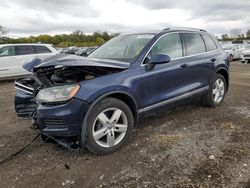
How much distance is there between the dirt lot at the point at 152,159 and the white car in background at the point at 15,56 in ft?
20.8

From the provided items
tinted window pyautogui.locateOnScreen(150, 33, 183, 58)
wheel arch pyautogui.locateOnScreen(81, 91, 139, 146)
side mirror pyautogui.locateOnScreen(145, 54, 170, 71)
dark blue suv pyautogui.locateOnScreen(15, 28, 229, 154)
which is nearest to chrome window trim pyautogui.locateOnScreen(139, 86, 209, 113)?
dark blue suv pyautogui.locateOnScreen(15, 28, 229, 154)

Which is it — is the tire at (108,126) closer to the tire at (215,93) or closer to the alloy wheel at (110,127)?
the alloy wheel at (110,127)

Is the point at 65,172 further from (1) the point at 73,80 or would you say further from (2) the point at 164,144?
(2) the point at 164,144

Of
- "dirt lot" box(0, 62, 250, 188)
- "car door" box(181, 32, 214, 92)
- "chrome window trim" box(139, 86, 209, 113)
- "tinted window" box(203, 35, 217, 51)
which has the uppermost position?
"tinted window" box(203, 35, 217, 51)

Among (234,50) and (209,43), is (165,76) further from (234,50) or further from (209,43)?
(234,50)

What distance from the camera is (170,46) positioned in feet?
15.5

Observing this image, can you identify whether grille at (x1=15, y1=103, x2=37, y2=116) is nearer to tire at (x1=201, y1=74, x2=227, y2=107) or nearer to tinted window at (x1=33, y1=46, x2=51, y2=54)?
tire at (x1=201, y1=74, x2=227, y2=107)

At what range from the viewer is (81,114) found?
334 cm

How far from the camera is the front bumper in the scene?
3.30 metres

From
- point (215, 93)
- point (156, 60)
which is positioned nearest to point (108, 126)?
point (156, 60)

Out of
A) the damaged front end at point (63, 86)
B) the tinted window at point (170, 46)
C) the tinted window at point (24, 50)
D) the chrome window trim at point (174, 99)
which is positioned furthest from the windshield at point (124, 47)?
the tinted window at point (24, 50)

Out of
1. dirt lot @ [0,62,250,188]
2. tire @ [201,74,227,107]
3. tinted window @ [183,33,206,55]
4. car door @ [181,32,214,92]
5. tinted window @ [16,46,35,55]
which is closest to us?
dirt lot @ [0,62,250,188]

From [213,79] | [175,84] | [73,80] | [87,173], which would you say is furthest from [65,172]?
[213,79]

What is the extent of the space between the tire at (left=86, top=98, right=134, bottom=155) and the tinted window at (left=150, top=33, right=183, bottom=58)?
115cm
